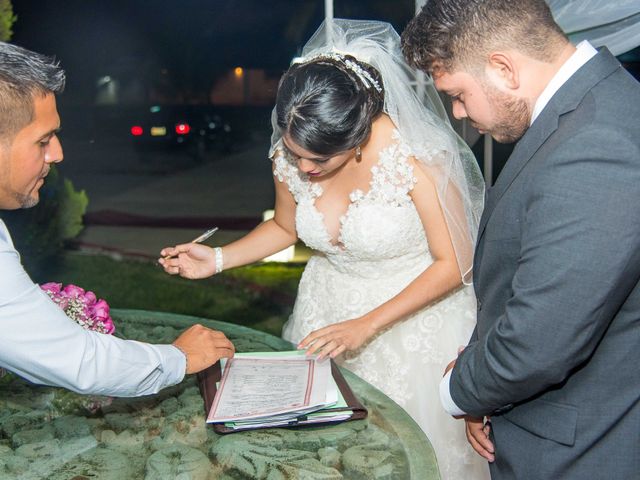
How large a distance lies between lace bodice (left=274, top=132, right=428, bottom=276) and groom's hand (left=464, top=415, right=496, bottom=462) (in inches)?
35.2

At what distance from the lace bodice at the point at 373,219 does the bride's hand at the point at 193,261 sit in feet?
1.12

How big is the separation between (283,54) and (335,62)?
38.3 ft

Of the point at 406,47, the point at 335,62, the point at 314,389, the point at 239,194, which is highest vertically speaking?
the point at 406,47

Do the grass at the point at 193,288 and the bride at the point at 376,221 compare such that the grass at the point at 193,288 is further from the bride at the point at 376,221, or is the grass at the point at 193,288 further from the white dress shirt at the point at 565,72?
the white dress shirt at the point at 565,72

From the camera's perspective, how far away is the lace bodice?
269cm

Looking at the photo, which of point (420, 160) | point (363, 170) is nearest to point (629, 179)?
point (420, 160)

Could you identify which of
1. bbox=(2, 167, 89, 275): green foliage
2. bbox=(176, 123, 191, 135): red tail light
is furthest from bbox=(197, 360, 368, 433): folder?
bbox=(176, 123, 191, 135): red tail light

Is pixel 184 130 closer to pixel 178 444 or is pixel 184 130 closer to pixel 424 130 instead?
pixel 424 130

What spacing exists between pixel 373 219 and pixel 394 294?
31 centimetres

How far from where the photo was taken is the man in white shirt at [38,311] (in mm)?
1646

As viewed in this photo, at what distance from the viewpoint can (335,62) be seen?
250 cm

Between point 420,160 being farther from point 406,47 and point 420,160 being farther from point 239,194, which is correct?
point 239,194

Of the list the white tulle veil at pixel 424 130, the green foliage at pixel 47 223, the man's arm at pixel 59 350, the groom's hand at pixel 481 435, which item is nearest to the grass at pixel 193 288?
the green foliage at pixel 47 223

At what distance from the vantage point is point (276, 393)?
206 centimetres
